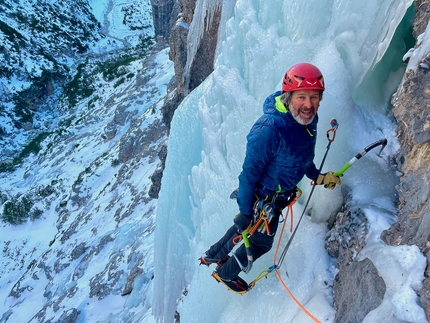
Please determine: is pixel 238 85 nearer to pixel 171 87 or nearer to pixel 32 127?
pixel 171 87

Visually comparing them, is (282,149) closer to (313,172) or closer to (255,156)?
(255,156)

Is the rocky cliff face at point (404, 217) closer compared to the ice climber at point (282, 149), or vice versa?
the rocky cliff face at point (404, 217)

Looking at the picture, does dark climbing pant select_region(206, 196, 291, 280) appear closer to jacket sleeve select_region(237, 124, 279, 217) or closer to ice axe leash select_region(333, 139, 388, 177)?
jacket sleeve select_region(237, 124, 279, 217)

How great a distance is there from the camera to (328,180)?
2486mm

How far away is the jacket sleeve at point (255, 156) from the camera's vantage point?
7.03ft

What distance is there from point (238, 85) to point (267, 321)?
8.11 ft

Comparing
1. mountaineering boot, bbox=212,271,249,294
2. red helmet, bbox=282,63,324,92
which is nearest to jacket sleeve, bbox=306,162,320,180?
red helmet, bbox=282,63,324,92

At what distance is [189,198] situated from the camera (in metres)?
4.78

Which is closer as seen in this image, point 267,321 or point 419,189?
point 419,189

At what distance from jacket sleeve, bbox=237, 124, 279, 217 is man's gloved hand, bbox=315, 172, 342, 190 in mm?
496

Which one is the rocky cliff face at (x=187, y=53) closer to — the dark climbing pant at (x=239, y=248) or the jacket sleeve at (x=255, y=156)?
the dark climbing pant at (x=239, y=248)

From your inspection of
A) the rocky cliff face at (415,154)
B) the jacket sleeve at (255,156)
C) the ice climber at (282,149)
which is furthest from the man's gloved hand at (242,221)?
the rocky cliff face at (415,154)

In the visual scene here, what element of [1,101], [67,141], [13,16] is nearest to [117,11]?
[13,16]

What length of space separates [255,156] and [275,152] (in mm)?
139
